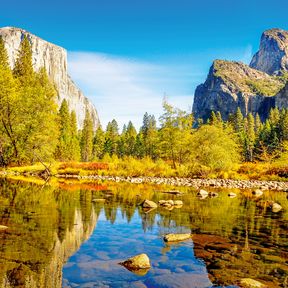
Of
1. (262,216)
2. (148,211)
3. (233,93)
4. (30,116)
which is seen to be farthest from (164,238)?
(233,93)

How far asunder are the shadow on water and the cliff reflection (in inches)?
0.6

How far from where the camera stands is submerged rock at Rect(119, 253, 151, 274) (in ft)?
21.7

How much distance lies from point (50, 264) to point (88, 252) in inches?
52.7

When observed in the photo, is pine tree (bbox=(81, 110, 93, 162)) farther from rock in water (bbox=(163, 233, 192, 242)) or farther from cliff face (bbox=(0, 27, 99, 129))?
cliff face (bbox=(0, 27, 99, 129))

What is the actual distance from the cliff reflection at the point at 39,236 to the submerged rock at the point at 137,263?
129 cm

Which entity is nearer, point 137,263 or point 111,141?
point 137,263

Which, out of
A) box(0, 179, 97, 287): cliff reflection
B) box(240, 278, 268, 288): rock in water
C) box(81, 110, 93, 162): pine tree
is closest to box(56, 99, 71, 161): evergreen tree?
box(81, 110, 93, 162): pine tree

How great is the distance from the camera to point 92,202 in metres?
14.7

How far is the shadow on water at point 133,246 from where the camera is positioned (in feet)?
19.7

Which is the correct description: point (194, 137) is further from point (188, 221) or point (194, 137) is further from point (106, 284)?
point (106, 284)

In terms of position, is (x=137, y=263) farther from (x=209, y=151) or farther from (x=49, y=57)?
(x=49, y=57)

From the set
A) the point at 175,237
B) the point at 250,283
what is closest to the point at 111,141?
the point at 175,237

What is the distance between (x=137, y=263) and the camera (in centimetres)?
669

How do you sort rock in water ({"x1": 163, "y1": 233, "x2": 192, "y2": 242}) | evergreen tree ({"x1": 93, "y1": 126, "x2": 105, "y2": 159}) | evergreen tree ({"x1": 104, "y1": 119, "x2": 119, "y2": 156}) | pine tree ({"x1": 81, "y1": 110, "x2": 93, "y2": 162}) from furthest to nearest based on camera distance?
evergreen tree ({"x1": 93, "y1": 126, "x2": 105, "y2": 159}) < evergreen tree ({"x1": 104, "y1": 119, "x2": 119, "y2": 156}) < pine tree ({"x1": 81, "y1": 110, "x2": 93, "y2": 162}) < rock in water ({"x1": 163, "y1": 233, "x2": 192, "y2": 242})
